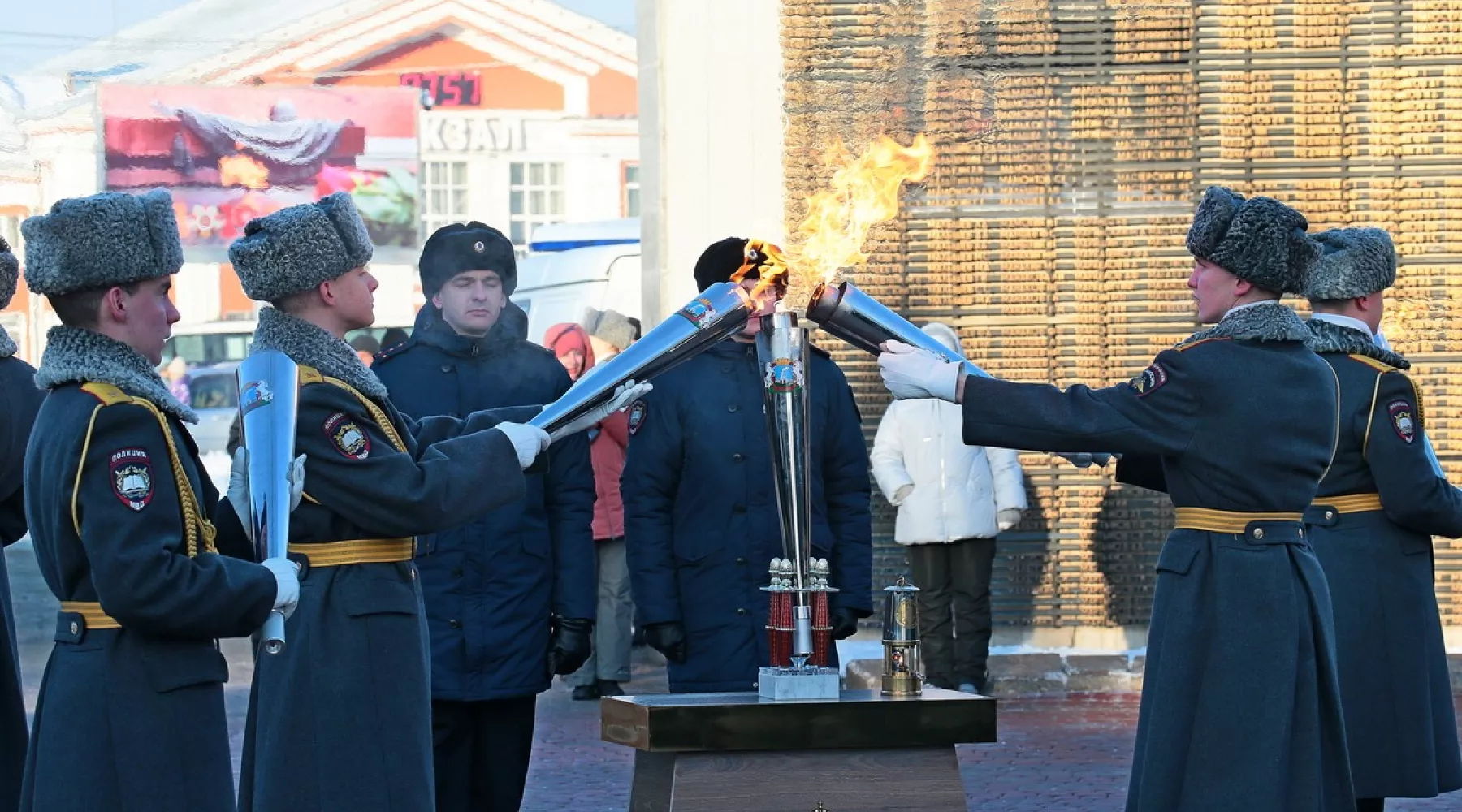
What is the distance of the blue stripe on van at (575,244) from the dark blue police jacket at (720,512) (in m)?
9.81

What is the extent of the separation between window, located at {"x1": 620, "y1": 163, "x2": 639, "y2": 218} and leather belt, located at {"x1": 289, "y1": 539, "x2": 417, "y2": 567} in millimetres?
17736

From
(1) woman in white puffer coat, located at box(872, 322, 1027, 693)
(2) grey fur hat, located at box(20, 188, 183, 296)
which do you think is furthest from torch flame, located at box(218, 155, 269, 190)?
(2) grey fur hat, located at box(20, 188, 183, 296)

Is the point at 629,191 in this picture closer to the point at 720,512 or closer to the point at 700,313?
the point at 720,512

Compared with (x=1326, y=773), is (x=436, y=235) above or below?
above

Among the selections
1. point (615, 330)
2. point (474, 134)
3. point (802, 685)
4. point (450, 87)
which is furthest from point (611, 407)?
point (450, 87)

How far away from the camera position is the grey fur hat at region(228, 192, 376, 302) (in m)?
4.82

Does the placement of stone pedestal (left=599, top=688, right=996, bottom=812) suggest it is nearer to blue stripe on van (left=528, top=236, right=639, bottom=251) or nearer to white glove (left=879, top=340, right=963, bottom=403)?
white glove (left=879, top=340, right=963, bottom=403)

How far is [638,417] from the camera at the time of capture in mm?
6340

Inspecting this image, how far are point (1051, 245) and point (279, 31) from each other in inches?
484

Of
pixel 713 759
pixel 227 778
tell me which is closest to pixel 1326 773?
pixel 713 759

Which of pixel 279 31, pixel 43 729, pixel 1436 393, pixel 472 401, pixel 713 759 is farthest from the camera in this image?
pixel 279 31

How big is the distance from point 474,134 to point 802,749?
18.2m

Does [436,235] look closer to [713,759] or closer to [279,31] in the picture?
[713,759]

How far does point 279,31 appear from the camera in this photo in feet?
69.5
